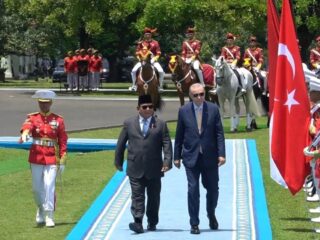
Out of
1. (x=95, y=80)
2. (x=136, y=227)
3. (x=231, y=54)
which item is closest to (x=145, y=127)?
(x=136, y=227)

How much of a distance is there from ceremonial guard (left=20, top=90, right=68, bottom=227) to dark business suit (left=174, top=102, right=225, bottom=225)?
166 cm

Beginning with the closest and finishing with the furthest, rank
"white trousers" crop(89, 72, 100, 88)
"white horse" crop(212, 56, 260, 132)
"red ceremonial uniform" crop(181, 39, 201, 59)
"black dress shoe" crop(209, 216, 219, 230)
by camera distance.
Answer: "black dress shoe" crop(209, 216, 219, 230), "white horse" crop(212, 56, 260, 132), "red ceremonial uniform" crop(181, 39, 201, 59), "white trousers" crop(89, 72, 100, 88)

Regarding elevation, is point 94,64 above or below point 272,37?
below

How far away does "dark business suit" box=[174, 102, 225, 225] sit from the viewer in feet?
37.6

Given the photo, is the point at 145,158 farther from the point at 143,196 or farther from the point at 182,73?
the point at 182,73

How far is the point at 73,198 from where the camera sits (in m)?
14.7

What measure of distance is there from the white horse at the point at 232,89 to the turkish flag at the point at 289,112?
13.7 m

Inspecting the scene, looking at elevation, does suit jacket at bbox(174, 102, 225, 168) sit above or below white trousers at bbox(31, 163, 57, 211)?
above

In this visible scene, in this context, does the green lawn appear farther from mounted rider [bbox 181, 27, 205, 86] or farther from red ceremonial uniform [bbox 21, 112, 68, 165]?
mounted rider [bbox 181, 27, 205, 86]

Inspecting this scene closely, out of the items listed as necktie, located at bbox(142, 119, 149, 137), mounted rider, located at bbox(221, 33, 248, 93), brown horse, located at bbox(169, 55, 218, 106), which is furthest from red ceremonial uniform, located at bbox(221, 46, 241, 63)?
necktie, located at bbox(142, 119, 149, 137)

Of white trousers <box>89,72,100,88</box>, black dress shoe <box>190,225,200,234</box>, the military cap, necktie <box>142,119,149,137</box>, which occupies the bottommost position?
white trousers <box>89,72,100,88</box>

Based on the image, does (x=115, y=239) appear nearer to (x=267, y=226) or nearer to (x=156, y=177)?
(x=156, y=177)

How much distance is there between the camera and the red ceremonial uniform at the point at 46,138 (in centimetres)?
1217

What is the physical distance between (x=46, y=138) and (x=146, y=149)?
147 cm
